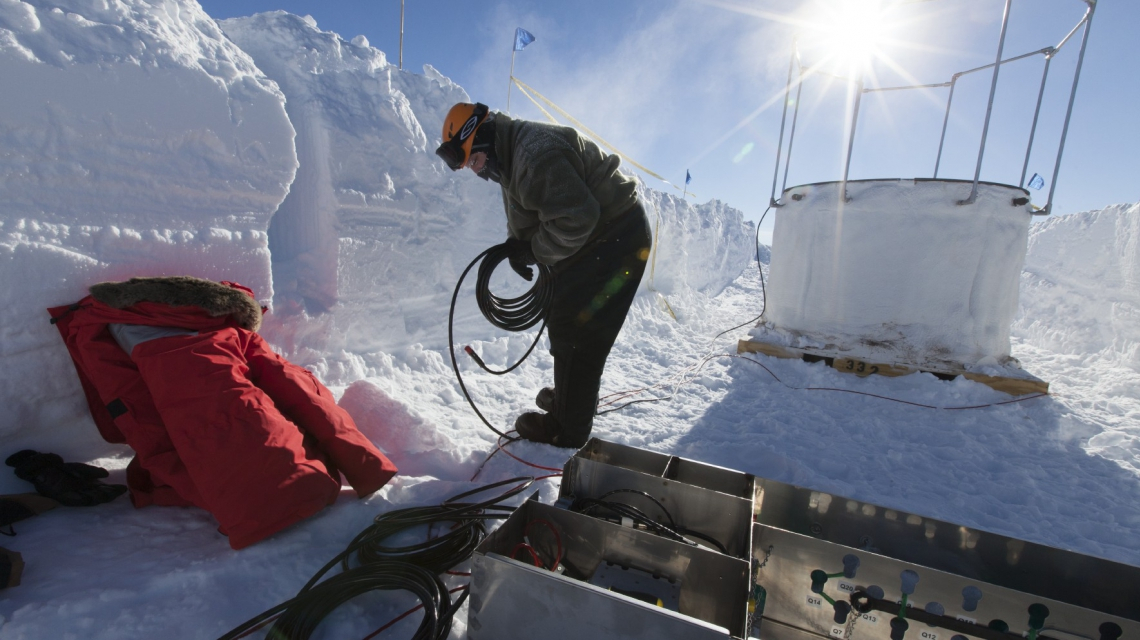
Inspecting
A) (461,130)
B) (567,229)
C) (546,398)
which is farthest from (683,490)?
(461,130)

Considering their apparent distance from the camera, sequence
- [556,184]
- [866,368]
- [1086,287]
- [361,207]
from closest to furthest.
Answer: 1. [556,184]
2. [361,207]
3. [866,368]
4. [1086,287]

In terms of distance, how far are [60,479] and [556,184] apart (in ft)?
7.57

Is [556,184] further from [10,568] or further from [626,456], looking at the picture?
[10,568]

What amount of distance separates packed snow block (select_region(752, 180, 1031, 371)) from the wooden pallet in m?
0.08

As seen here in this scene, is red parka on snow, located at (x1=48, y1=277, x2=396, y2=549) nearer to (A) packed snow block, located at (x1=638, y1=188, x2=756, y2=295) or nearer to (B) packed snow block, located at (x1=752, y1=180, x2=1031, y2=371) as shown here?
(B) packed snow block, located at (x1=752, y1=180, x2=1031, y2=371)

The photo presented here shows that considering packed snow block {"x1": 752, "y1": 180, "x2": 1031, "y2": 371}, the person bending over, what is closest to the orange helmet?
the person bending over

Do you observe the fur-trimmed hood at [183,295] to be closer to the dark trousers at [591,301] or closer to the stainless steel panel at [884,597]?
the dark trousers at [591,301]

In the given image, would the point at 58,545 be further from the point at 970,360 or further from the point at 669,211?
the point at 669,211

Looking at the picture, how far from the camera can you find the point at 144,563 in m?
1.69

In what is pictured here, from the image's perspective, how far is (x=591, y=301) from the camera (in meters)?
2.91

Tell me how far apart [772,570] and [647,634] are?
78cm

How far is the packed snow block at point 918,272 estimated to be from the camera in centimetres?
516

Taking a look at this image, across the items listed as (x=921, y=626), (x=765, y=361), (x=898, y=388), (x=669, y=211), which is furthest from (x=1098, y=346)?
(x=921, y=626)

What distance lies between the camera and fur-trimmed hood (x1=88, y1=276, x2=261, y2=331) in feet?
6.55
